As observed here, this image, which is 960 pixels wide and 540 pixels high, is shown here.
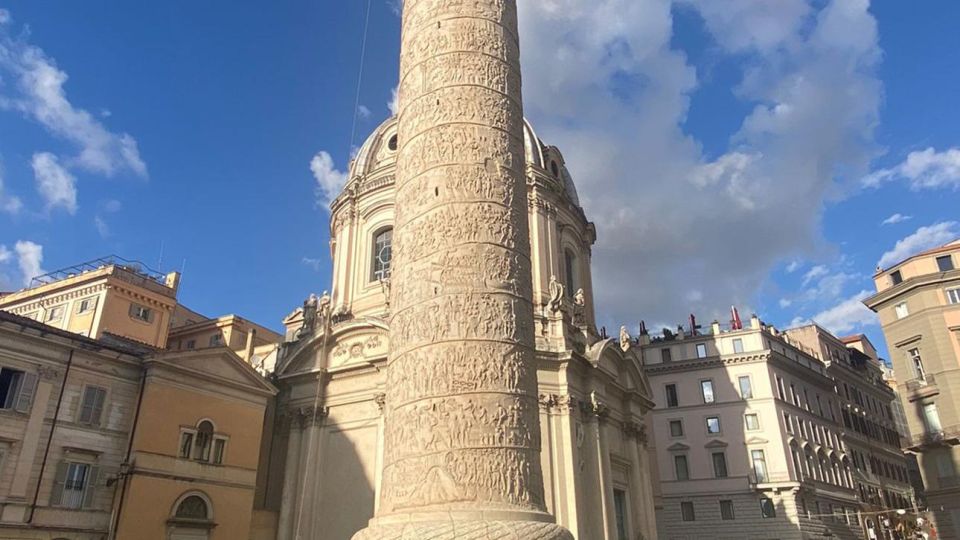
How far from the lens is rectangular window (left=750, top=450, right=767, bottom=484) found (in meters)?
35.8

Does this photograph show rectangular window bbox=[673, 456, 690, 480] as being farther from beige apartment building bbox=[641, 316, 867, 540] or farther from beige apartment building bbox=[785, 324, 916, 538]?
beige apartment building bbox=[785, 324, 916, 538]

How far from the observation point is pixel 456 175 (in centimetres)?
907

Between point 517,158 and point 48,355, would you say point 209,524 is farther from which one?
point 517,158

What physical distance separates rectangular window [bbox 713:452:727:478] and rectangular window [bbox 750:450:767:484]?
1372 mm

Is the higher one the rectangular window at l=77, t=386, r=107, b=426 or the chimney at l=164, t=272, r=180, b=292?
the chimney at l=164, t=272, r=180, b=292

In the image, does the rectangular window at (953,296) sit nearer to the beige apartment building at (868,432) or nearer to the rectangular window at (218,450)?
the beige apartment building at (868,432)

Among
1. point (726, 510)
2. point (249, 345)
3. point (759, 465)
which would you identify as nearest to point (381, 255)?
point (249, 345)

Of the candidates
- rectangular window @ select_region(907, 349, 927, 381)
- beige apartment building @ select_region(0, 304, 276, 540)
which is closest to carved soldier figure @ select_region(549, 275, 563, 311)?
beige apartment building @ select_region(0, 304, 276, 540)

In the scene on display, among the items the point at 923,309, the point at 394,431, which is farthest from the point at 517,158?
the point at 923,309

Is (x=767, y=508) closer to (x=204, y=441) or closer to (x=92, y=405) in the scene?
(x=204, y=441)

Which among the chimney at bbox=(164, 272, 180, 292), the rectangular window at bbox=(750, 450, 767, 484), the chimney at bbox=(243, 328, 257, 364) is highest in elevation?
the chimney at bbox=(164, 272, 180, 292)

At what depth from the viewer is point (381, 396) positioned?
2253 centimetres

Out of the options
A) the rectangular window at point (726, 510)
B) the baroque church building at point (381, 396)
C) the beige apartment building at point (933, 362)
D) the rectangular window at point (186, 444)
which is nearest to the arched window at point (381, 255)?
the baroque church building at point (381, 396)

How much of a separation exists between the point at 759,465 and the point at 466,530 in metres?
33.2
